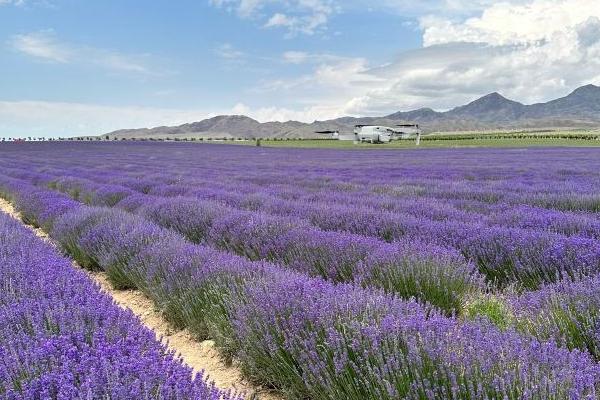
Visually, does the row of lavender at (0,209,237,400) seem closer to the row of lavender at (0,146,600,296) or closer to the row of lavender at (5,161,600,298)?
the row of lavender at (5,161,600,298)

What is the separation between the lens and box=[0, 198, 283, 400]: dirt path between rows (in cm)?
276

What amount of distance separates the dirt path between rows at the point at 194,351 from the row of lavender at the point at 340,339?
9 cm

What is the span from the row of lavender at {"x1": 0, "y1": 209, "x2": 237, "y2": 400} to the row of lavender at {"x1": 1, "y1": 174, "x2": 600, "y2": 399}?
523mm

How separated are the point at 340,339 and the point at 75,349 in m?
1.08

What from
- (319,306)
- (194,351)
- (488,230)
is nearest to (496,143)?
(488,230)

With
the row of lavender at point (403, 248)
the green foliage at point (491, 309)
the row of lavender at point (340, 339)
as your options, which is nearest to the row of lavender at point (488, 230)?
the row of lavender at point (403, 248)

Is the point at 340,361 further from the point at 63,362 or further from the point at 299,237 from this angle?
the point at 299,237

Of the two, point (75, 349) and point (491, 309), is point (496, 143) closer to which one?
→ point (491, 309)

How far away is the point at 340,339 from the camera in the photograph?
7.08ft

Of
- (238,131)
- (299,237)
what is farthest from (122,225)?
(238,131)

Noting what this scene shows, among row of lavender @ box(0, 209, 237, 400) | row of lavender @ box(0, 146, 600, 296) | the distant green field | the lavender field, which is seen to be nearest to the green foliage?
the lavender field

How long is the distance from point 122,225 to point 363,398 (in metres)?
3.97

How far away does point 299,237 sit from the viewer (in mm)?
4543

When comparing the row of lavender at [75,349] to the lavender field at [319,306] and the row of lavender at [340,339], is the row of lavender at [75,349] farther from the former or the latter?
the row of lavender at [340,339]
